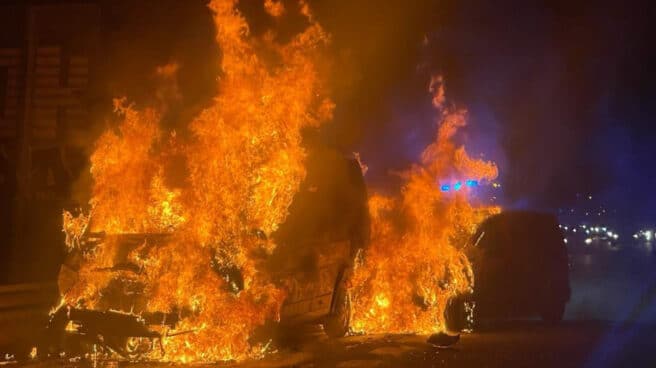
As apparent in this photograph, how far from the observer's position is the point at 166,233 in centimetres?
895

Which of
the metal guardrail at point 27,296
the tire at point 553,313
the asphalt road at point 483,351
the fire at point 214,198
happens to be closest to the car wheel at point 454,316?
the asphalt road at point 483,351

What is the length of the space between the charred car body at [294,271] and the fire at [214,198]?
0.19ft

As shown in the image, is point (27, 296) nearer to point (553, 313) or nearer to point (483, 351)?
point (483, 351)

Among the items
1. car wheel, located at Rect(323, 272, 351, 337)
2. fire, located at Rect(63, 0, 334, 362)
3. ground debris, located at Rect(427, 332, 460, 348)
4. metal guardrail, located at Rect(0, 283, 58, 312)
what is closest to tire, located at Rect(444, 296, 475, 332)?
ground debris, located at Rect(427, 332, 460, 348)

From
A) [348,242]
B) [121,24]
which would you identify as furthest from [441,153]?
[121,24]

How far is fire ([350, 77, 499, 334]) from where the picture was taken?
11.2 meters

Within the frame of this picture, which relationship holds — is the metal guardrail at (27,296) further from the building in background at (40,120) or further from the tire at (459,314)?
the tire at (459,314)

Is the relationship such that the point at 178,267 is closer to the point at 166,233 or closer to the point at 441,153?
the point at 166,233

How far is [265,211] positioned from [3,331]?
416 cm

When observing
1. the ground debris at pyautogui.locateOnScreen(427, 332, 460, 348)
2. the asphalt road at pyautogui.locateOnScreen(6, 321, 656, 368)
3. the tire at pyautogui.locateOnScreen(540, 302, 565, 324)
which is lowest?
the asphalt road at pyautogui.locateOnScreen(6, 321, 656, 368)

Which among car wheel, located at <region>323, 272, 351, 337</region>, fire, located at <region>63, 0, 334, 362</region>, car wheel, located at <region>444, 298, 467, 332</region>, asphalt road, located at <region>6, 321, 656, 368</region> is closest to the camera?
A: fire, located at <region>63, 0, 334, 362</region>

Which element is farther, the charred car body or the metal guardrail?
the metal guardrail

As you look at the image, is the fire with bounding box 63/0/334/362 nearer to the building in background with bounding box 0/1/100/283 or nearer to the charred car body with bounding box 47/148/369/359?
the charred car body with bounding box 47/148/369/359

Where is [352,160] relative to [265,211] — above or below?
above
